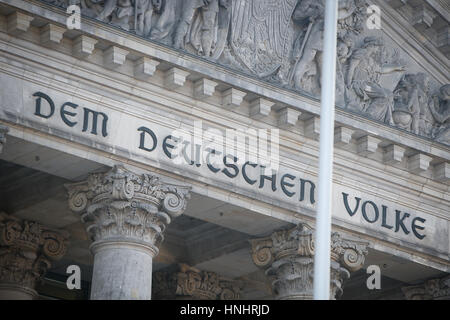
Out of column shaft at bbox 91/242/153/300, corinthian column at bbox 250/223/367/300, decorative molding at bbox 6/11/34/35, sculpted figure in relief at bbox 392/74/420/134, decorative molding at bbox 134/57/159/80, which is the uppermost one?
sculpted figure in relief at bbox 392/74/420/134

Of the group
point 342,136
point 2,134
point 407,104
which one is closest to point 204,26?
point 342,136

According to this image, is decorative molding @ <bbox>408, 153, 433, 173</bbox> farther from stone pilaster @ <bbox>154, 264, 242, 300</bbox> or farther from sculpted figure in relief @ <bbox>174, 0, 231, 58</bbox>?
sculpted figure in relief @ <bbox>174, 0, 231, 58</bbox>

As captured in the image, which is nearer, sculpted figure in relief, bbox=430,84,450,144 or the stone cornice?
the stone cornice

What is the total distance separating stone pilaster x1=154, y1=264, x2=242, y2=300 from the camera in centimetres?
3158

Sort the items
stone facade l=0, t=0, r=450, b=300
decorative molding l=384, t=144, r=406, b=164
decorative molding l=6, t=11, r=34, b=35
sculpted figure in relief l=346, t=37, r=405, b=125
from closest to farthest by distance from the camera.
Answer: decorative molding l=6, t=11, r=34, b=35, stone facade l=0, t=0, r=450, b=300, decorative molding l=384, t=144, r=406, b=164, sculpted figure in relief l=346, t=37, r=405, b=125

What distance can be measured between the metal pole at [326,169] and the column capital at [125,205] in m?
4.11

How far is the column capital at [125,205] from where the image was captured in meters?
26.1

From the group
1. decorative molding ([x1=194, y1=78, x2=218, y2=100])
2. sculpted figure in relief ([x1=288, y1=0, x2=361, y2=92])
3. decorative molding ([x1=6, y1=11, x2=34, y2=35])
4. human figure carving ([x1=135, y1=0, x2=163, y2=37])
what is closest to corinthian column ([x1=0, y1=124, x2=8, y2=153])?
decorative molding ([x1=6, y1=11, x2=34, y2=35])

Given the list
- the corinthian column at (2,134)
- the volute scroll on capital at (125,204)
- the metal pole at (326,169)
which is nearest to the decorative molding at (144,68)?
the volute scroll on capital at (125,204)

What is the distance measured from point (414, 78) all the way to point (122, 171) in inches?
335

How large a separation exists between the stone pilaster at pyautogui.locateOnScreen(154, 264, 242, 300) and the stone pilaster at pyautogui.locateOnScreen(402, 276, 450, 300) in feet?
13.6

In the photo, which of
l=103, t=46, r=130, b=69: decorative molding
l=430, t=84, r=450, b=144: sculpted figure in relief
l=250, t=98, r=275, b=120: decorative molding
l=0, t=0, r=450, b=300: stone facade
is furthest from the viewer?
l=430, t=84, r=450, b=144: sculpted figure in relief

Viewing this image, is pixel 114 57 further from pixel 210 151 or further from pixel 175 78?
pixel 210 151
